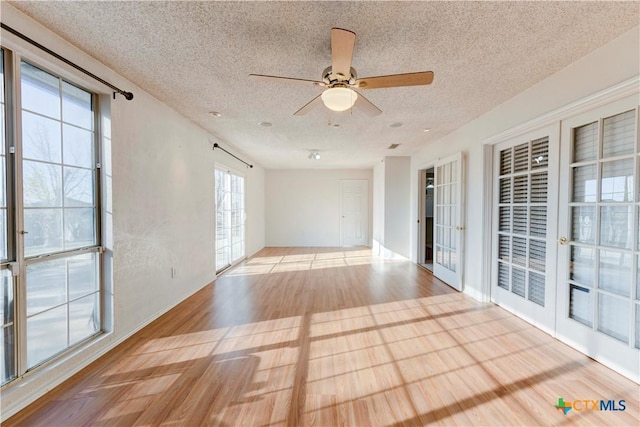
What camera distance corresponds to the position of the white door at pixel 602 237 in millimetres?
1898

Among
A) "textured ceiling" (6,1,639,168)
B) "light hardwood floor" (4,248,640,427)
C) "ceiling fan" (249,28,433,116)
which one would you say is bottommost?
"light hardwood floor" (4,248,640,427)

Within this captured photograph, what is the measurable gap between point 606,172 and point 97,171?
414 centimetres

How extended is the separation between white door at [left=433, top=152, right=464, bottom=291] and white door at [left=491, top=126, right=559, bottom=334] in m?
0.55

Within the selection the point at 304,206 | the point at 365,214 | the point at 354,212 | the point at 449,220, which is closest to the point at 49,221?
the point at 449,220

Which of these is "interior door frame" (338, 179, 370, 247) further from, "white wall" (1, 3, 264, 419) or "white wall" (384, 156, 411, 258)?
"white wall" (1, 3, 264, 419)

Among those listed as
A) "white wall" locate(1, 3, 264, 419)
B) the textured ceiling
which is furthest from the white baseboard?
the textured ceiling

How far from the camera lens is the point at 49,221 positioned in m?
1.91

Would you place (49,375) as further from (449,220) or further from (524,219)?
(449,220)

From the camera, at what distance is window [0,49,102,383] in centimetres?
164

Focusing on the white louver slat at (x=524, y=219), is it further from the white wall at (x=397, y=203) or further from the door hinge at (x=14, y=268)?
the door hinge at (x=14, y=268)

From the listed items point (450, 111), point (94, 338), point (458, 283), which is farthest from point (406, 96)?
point (94, 338)

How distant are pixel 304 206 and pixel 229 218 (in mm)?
3108

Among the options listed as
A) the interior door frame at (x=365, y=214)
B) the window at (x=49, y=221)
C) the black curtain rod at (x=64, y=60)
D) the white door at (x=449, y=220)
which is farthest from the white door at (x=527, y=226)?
the interior door frame at (x=365, y=214)

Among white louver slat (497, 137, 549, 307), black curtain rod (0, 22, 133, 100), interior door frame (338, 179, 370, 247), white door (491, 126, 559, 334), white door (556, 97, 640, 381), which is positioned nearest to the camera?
black curtain rod (0, 22, 133, 100)
